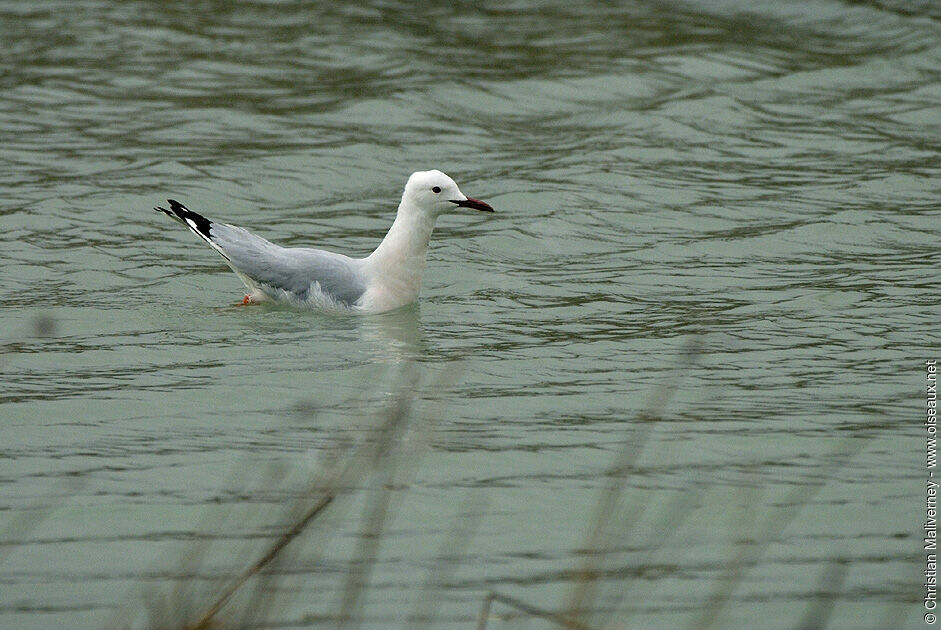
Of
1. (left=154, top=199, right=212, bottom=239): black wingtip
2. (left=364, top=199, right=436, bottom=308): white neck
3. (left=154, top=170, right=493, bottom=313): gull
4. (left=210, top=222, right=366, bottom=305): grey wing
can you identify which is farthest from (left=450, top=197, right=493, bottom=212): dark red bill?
(left=154, top=199, right=212, bottom=239): black wingtip

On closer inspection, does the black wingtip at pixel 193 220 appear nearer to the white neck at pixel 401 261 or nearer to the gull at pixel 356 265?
the gull at pixel 356 265

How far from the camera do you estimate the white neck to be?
30.8 ft

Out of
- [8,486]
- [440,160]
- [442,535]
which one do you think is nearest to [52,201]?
[440,160]

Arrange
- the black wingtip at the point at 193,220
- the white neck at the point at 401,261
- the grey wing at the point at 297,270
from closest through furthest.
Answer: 1. the grey wing at the point at 297,270
2. the white neck at the point at 401,261
3. the black wingtip at the point at 193,220

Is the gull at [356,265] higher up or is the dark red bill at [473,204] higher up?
the dark red bill at [473,204]

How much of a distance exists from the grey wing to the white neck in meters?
0.12

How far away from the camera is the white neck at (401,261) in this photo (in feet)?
30.8

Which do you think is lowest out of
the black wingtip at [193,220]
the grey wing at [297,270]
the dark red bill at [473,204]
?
the grey wing at [297,270]

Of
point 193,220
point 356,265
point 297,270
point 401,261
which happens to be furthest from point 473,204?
point 193,220

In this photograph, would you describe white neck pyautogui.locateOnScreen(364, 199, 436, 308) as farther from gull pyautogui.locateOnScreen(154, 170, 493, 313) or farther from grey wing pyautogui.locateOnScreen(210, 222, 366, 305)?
grey wing pyautogui.locateOnScreen(210, 222, 366, 305)

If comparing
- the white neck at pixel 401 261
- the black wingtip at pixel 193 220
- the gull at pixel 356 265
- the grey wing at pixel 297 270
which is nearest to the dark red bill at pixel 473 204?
the gull at pixel 356 265

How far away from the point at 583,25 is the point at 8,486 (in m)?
13.6

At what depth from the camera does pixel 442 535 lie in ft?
19.2

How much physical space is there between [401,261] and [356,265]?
299 millimetres
